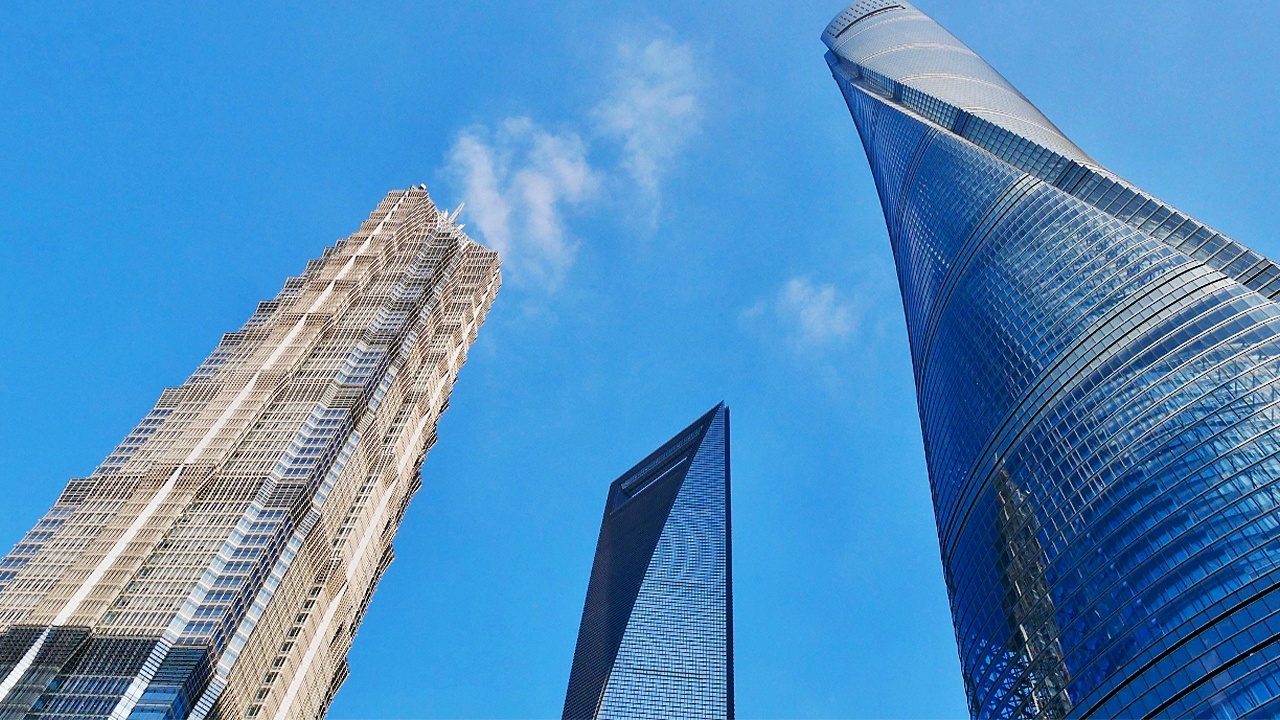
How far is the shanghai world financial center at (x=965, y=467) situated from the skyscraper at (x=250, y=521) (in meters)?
0.32

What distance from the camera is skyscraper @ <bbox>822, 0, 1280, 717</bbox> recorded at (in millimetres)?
55375

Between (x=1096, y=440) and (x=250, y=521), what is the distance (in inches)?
3257

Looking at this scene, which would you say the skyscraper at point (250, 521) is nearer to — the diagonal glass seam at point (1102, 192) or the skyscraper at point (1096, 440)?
the skyscraper at point (1096, 440)

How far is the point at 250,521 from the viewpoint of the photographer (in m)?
93.1

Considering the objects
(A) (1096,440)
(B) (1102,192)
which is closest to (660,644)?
(B) (1102,192)

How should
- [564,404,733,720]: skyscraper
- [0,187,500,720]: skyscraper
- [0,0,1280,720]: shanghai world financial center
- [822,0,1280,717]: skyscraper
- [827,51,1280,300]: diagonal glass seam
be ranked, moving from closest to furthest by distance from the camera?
[822,0,1280,717]: skyscraper, [0,0,1280,720]: shanghai world financial center, [827,51,1280,300]: diagonal glass seam, [0,187,500,720]: skyscraper, [564,404,733,720]: skyscraper

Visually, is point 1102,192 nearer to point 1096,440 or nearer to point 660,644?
point 1096,440

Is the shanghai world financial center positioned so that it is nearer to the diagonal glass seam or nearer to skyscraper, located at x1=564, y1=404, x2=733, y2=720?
the diagonal glass seam

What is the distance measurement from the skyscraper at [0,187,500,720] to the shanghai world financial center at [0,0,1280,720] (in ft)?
1.05

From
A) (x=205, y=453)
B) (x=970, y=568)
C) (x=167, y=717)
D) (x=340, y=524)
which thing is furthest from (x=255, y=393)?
(x=970, y=568)

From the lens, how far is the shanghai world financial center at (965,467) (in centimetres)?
5919

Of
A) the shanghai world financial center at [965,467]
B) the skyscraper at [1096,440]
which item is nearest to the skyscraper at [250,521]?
the shanghai world financial center at [965,467]

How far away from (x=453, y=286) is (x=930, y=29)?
123 meters

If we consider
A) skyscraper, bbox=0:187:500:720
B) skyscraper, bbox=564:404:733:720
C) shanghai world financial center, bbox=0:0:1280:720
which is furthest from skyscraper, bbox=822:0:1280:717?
skyscraper, bbox=564:404:733:720
